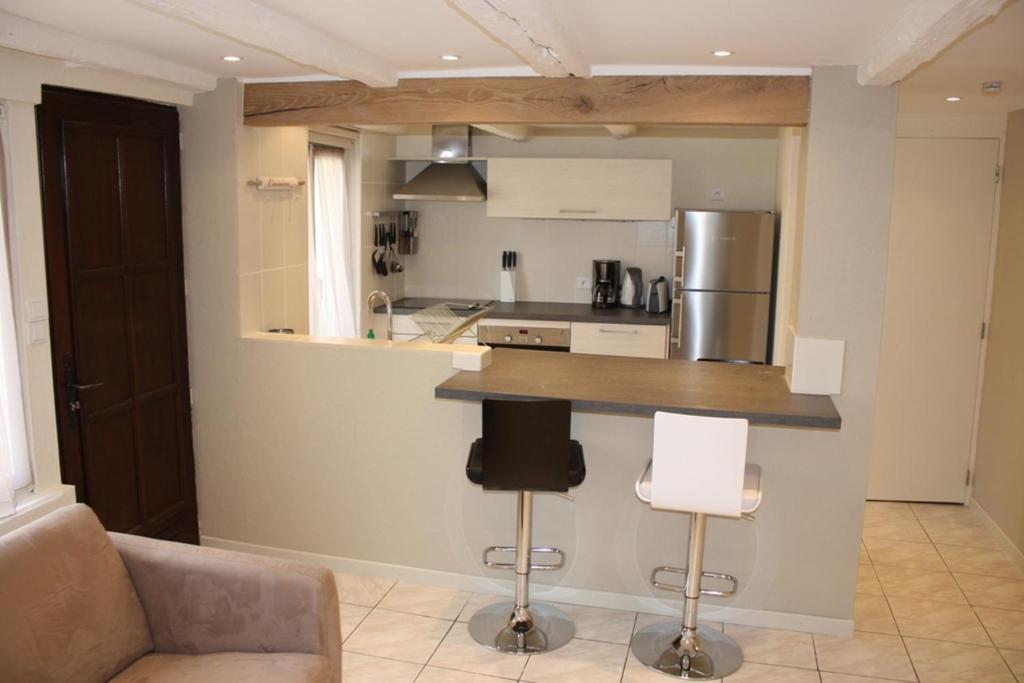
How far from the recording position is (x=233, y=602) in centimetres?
272

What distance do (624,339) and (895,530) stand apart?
209 cm

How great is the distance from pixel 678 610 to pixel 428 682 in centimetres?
118

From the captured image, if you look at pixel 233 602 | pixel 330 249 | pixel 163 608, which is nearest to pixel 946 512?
pixel 330 249

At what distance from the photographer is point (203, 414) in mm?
4301

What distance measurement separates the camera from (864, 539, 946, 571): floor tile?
14.7 ft

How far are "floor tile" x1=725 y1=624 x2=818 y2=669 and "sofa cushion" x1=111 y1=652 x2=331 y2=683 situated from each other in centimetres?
182

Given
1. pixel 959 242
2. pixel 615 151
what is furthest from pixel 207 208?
pixel 959 242

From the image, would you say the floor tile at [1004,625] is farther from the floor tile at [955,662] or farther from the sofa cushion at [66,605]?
the sofa cushion at [66,605]

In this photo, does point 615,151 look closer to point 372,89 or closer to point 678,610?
point 372,89

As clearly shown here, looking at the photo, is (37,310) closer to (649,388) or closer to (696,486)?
(649,388)

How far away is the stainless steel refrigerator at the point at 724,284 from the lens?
5727 millimetres

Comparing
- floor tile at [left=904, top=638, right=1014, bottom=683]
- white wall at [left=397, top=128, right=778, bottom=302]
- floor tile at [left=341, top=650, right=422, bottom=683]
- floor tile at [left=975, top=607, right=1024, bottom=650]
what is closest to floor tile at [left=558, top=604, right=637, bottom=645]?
floor tile at [left=341, top=650, right=422, bottom=683]

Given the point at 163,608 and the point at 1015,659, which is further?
the point at 1015,659

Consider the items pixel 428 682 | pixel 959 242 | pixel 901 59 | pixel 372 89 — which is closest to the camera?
pixel 901 59
